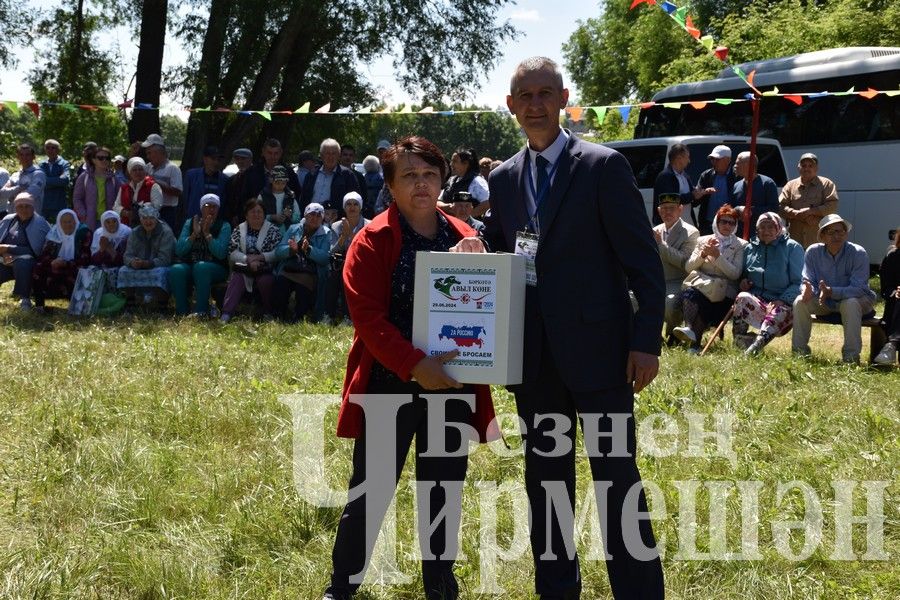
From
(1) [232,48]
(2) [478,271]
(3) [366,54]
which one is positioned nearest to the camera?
(2) [478,271]

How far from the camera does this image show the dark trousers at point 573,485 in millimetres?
3449

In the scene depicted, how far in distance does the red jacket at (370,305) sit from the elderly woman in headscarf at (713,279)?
6.40 meters

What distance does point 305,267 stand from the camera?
11.5 metres

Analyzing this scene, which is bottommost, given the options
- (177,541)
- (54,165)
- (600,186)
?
(177,541)

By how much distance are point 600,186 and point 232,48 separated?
15.9 meters

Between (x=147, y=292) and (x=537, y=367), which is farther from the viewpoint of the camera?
(x=147, y=292)

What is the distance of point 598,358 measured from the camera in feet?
11.3

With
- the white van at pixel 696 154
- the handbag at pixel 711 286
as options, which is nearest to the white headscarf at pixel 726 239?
the handbag at pixel 711 286

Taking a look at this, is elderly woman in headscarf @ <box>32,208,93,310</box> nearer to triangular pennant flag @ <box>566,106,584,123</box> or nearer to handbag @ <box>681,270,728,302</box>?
triangular pennant flag @ <box>566,106,584,123</box>

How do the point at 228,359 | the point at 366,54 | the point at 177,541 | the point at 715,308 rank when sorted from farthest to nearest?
the point at 366,54 < the point at 715,308 < the point at 228,359 < the point at 177,541


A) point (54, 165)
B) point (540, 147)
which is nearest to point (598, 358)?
point (540, 147)

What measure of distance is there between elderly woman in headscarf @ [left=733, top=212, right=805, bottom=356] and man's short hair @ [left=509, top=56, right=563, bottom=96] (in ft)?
21.1

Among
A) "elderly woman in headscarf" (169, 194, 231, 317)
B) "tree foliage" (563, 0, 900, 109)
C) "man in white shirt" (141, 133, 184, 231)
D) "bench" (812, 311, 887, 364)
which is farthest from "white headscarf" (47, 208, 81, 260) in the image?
"tree foliage" (563, 0, 900, 109)

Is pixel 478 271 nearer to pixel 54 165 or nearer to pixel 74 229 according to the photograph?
pixel 74 229
